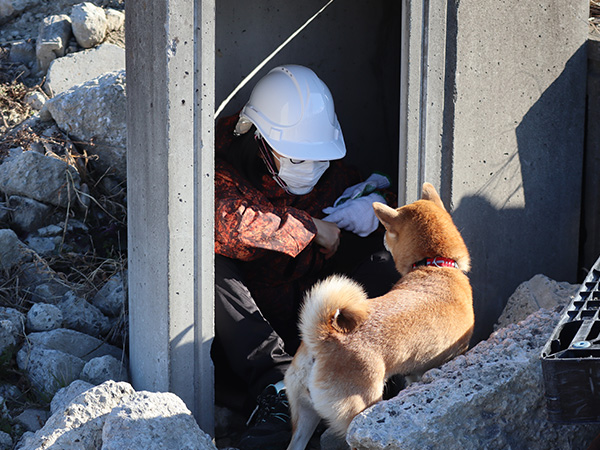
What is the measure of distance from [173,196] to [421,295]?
1.07m

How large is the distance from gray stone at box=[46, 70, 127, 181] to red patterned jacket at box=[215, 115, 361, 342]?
952 millimetres

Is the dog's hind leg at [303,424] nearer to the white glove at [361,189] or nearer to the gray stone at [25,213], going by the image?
the white glove at [361,189]

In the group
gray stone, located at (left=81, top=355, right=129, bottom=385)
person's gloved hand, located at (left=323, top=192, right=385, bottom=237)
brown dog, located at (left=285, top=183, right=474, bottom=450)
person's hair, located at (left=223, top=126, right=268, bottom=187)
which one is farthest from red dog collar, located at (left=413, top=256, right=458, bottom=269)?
gray stone, located at (left=81, top=355, right=129, bottom=385)

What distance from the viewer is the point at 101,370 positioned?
333cm

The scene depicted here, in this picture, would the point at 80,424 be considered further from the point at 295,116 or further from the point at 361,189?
the point at 361,189

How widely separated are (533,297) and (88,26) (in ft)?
12.6

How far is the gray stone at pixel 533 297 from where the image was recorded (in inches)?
144

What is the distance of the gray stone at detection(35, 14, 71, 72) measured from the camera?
18.4 feet

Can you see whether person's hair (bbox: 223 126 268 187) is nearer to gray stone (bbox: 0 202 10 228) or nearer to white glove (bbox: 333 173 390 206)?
white glove (bbox: 333 173 390 206)

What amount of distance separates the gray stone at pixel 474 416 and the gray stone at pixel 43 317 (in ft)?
6.21

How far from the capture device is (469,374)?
102 inches

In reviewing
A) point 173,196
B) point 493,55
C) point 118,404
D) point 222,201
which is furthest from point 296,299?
point 493,55

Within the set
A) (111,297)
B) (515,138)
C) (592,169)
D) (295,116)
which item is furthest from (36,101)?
(592,169)

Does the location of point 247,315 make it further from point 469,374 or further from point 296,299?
point 469,374
